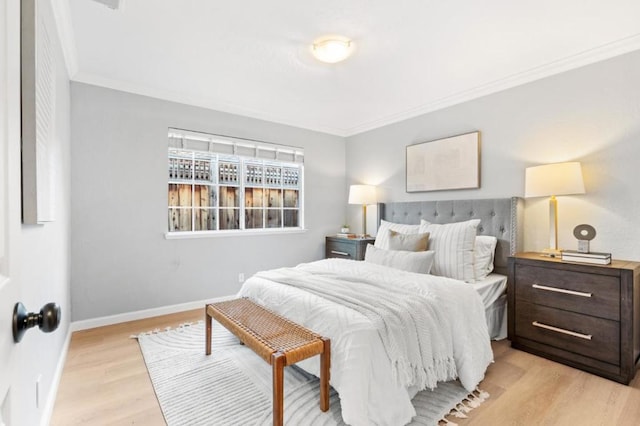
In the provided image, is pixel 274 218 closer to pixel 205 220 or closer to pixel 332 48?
pixel 205 220

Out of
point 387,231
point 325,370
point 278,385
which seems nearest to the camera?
point 278,385

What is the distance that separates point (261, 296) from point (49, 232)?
143cm

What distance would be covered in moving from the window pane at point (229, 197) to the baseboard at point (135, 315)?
118 cm

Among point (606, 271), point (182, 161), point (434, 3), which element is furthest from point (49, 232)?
point (606, 271)

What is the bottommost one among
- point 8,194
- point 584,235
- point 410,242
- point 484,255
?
point 484,255

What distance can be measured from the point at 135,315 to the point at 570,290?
3.97 meters

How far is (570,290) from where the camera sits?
237 cm

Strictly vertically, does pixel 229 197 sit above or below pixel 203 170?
below

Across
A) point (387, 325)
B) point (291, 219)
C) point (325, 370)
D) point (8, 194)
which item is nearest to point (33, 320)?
point (8, 194)

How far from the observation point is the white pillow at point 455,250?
2844 millimetres

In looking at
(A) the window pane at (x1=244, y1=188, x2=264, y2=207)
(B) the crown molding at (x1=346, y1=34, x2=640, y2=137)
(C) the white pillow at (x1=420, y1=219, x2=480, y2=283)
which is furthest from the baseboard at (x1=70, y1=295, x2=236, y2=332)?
(B) the crown molding at (x1=346, y1=34, x2=640, y2=137)

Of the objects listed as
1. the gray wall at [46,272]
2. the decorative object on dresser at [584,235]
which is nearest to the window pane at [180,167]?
the gray wall at [46,272]

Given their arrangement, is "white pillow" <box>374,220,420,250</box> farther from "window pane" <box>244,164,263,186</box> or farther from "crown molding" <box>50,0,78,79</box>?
"crown molding" <box>50,0,78,79</box>

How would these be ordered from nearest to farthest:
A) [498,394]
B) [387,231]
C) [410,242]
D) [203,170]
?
[498,394] < [410,242] < [387,231] < [203,170]
